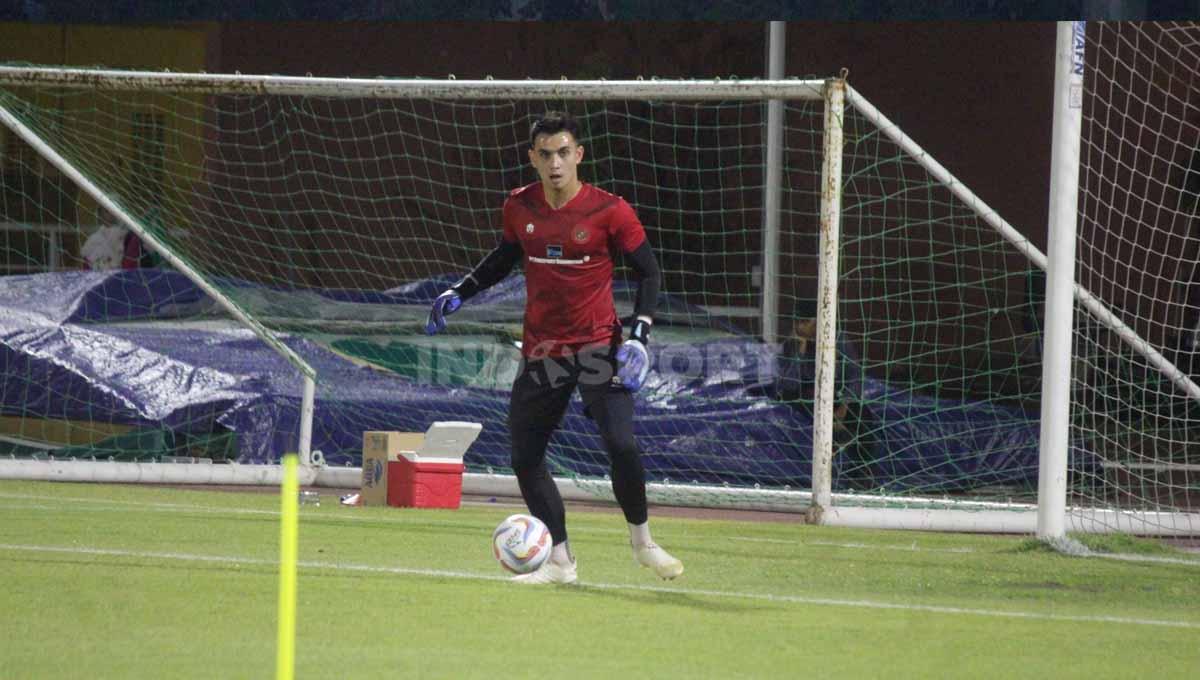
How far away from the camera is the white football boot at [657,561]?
328 inches

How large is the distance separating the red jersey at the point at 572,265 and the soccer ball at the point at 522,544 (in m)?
0.77

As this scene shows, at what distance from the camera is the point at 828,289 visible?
462 inches

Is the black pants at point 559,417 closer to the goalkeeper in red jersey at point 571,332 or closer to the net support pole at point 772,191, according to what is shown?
the goalkeeper in red jersey at point 571,332

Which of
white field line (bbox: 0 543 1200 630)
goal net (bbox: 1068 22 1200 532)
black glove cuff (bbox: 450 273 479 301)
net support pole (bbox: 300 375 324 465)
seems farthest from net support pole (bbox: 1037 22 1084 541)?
net support pole (bbox: 300 375 324 465)

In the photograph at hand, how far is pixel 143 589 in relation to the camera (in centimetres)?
786

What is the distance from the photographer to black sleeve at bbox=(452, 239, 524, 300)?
342 inches

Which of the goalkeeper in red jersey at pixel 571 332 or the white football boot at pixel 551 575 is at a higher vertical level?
the goalkeeper in red jersey at pixel 571 332

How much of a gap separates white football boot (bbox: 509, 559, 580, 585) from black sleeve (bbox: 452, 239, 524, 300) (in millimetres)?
1364

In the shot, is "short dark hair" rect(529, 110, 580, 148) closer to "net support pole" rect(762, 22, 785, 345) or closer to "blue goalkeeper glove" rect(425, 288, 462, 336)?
"blue goalkeeper glove" rect(425, 288, 462, 336)

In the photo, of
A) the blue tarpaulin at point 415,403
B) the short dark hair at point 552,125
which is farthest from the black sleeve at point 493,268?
the blue tarpaulin at point 415,403

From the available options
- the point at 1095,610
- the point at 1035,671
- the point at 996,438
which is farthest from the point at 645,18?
the point at 1035,671

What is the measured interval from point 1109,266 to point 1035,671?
1439 centimetres

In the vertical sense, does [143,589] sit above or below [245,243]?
below

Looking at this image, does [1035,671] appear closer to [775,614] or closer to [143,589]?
[775,614]
